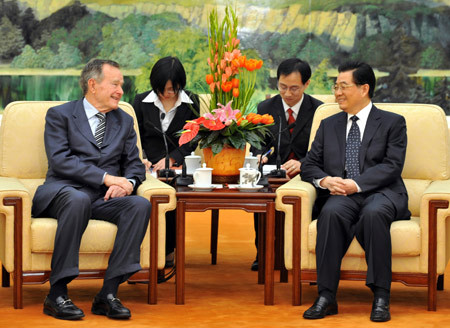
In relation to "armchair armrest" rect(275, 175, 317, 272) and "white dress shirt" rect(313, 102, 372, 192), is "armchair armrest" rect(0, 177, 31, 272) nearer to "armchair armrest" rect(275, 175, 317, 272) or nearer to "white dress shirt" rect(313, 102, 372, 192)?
"armchair armrest" rect(275, 175, 317, 272)

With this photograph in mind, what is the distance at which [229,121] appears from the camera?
4309 millimetres

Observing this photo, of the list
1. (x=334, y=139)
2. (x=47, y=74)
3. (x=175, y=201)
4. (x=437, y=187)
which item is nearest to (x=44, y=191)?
(x=175, y=201)

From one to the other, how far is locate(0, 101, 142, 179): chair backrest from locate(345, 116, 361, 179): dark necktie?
5.26 feet

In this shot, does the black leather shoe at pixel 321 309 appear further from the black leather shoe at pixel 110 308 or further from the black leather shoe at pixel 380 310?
the black leather shoe at pixel 110 308

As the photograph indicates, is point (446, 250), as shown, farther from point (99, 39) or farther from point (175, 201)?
point (99, 39)

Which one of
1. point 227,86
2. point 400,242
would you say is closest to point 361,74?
point 227,86

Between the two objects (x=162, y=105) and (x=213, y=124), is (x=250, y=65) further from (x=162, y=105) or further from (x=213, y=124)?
(x=162, y=105)

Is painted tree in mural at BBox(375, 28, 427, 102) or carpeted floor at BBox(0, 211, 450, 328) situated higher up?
painted tree in mural at BBox(375, 28, 427, 102)

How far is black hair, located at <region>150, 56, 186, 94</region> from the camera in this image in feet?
16.4

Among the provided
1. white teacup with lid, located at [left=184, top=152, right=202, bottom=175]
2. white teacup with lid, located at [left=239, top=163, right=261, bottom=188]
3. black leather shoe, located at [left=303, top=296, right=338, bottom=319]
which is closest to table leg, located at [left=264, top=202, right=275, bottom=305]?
white teacup with lid, located at [left=239, top=163, right=261, bottom=188]

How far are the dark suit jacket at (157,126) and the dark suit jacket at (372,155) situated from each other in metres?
1.07

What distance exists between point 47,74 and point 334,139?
459cm

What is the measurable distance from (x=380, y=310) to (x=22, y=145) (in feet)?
6.72

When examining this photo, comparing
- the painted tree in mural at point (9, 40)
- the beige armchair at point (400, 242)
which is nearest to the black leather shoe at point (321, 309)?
the beige armchair at point (400, 242)
